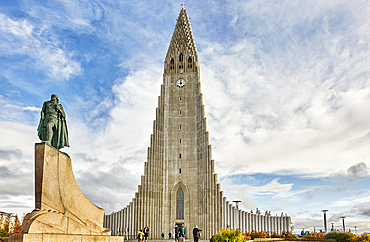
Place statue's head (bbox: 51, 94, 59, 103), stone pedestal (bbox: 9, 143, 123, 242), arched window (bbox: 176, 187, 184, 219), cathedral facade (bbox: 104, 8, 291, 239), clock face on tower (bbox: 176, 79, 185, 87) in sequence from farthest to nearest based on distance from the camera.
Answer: clock face on tower (bbox: 176, 79, 185, 87) < arched window (bbox: 176, 187, 184, 219) < cathedral facade (bbox: 104, 8, 291, 239) < statue's head (bbox: 51, 94, 59, 103) < stone pedestal (bbox: 9, 143, 123, 242)

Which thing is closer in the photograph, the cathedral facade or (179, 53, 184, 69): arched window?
the cathedral facade

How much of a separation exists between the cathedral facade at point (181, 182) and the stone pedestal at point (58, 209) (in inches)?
1067

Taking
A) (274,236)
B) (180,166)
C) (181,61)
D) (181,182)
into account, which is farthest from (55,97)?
(181,61)

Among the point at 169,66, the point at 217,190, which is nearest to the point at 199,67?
the point at 169,66

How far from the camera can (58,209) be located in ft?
40.3

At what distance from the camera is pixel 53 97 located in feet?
44.4

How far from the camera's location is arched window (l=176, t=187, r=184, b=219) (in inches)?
1606

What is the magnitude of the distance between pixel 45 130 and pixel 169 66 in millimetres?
35623

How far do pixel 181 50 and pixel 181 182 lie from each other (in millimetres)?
19014

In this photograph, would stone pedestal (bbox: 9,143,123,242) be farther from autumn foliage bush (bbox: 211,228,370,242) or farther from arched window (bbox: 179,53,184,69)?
arched window (bbox: 179,53,184,69)

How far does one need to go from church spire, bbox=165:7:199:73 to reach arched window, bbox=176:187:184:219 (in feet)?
56.1

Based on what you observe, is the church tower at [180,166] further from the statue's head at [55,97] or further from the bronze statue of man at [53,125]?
the statue's head at [55,97]

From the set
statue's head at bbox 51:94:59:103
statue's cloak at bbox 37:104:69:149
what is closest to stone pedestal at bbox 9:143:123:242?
statue's cloak at bbox 37:104:69:149

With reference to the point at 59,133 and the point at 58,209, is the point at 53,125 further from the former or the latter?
the point at 58,209
